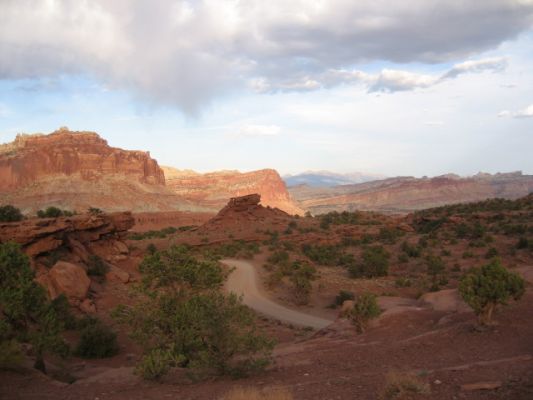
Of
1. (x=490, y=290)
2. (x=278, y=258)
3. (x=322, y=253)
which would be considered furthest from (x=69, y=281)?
(x=322, y=253)

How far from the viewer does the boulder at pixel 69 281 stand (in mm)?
17484

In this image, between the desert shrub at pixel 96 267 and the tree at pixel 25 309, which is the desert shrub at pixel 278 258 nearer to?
the desert shrub at pixel 96 267

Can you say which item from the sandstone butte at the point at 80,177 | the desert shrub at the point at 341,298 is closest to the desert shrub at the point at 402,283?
the desert shrub at the point at 341,298

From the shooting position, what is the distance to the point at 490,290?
10.2 meters

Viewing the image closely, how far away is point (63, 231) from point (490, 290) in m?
18.0

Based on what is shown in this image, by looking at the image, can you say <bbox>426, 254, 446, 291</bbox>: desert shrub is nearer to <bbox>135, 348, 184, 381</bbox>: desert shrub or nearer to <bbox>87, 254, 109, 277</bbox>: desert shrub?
<bbox>87, 254, 109, 277</bbox>: desert shrub

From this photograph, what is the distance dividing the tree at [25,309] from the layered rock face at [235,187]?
3318 inches

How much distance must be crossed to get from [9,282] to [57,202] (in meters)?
61.5

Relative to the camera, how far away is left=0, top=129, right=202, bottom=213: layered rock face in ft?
229

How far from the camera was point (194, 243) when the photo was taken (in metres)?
37.9

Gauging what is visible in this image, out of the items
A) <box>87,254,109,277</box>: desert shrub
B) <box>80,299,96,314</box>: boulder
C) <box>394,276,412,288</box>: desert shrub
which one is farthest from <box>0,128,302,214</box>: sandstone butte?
<box>394,276,412,288</box>: desert shrub

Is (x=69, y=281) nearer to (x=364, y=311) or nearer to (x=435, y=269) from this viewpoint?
(x=364, y=311)

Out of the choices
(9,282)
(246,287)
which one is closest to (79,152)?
(246,287)

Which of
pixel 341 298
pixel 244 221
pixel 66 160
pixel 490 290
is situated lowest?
pixel 341 298
